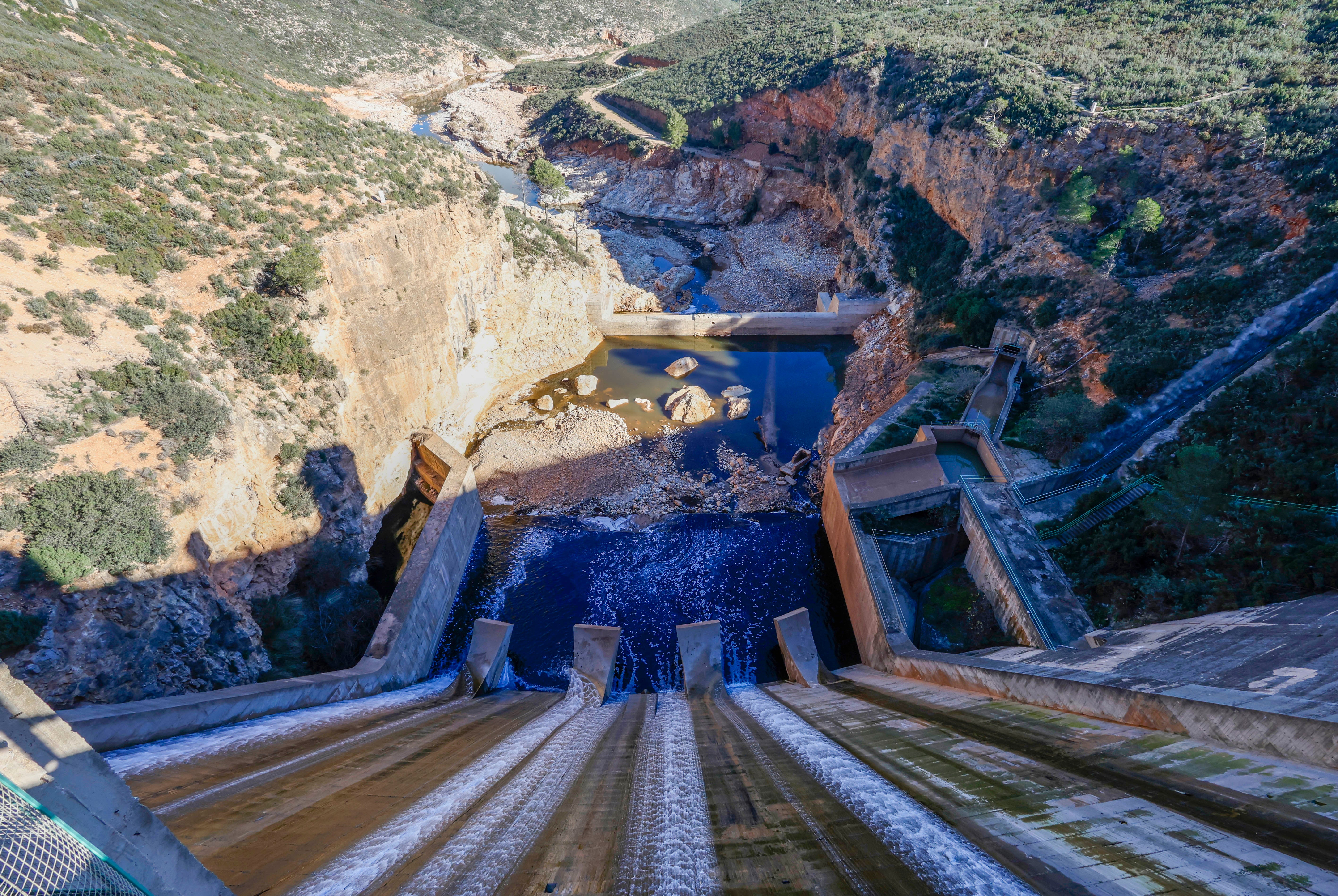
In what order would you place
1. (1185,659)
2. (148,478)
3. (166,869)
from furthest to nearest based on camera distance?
(148,478) → (1185,659) → (166,869)

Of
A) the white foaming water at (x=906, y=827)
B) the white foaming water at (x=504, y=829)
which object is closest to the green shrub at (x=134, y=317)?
the white foaming water at (x=504, y=829)

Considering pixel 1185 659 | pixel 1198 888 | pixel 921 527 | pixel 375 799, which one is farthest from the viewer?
pixel 921 527

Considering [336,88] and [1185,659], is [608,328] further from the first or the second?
[336,88]

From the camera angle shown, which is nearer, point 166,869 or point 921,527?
point 166,869

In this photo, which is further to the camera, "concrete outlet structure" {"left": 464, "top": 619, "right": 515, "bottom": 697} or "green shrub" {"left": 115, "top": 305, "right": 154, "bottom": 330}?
"concrete outlet structure" {"left": 464, "top": 619, "right": 515, "bottom": 697}

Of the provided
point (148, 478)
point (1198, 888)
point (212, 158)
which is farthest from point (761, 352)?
point (1198, 888)

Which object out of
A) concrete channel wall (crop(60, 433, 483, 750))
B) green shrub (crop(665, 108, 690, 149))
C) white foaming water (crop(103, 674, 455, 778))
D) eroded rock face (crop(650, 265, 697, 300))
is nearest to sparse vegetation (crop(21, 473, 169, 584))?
concrete channel wall (crop(60, 433, 483, 750))

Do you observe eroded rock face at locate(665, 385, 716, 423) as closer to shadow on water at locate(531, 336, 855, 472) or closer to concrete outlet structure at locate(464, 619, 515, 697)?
shadow on water at locate(531, 336, 855, 472)

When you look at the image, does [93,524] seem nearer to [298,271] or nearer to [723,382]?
[298,271]
